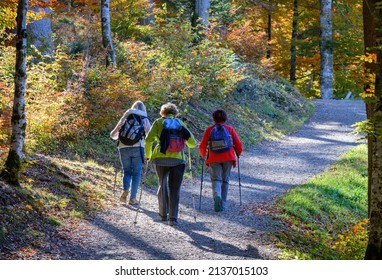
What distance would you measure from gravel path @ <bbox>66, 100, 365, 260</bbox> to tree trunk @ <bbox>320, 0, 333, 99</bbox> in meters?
14.5

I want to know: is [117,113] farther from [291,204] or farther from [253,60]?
[253,60]

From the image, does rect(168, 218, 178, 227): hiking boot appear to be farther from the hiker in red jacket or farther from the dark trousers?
the hiker in red jacket

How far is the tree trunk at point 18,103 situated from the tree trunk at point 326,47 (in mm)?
23558

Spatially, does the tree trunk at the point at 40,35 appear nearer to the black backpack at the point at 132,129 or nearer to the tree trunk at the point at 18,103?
the black backpack at the point at 132,129

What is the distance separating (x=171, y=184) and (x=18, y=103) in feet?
8.82

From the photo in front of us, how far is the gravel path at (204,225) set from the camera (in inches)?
334

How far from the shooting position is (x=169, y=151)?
9.76 meters

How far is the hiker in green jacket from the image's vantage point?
9.73m

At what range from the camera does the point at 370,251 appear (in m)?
7.80

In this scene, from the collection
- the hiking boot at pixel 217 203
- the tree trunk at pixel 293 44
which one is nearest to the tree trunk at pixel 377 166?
the hiking boot at pixel 217 203

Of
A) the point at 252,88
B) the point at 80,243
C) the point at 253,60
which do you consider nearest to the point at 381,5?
the point at 80,243

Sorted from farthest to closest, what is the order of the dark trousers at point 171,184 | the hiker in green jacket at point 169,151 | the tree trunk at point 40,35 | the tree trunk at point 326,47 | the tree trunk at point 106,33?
1. the tree trunk at point 326,47
2. the tree trunk at point 40,35
3. the tree trunk at point 106,33
4. the dark trousers at point 171,184
5. the hiker in green jacket at point 169,151

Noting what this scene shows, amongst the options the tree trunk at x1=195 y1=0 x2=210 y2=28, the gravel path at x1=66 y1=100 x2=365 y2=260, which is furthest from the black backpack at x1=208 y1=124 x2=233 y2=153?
the tree trunk at x1=195 y1=0 x2=210 y2=28

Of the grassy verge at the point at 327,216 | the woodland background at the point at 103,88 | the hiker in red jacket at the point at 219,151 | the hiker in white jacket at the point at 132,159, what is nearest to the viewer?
the grassy verge at the point at 327,216
